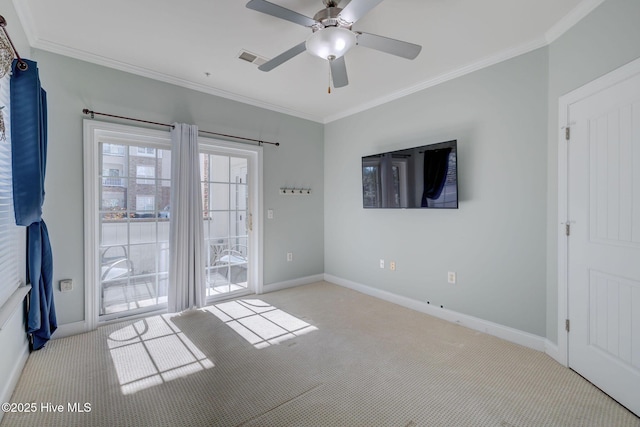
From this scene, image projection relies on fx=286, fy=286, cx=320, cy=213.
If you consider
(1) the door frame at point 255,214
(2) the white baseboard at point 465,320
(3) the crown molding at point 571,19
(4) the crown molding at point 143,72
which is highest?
(4) the crown molding at point 143,72

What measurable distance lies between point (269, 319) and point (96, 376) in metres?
1.51

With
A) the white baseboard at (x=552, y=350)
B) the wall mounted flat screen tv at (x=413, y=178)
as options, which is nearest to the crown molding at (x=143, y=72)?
the wall mounted flat screen tv at (x=413, y=178)

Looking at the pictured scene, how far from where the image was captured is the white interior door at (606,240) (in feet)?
5.71

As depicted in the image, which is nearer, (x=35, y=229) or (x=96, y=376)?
(x=96, y=376)

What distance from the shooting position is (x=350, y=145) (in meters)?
4.29

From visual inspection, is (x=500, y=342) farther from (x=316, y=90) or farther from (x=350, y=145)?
(x=316, y=90)

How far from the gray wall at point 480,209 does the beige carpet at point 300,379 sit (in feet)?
1.49

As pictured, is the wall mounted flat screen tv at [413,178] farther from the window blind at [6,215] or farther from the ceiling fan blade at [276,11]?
the window blind at [6,215]

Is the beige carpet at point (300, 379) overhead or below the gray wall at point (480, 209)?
below

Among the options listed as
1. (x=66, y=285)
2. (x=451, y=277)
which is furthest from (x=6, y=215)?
(x=451, y=277)

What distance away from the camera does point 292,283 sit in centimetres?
438

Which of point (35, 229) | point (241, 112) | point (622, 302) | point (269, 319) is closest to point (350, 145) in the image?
point (241, 112)

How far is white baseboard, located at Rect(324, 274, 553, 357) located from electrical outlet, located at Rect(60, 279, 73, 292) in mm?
3272

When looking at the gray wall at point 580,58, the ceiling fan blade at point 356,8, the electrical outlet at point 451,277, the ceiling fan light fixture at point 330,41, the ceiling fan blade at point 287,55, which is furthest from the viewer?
the electrical outlet at point 451,277
